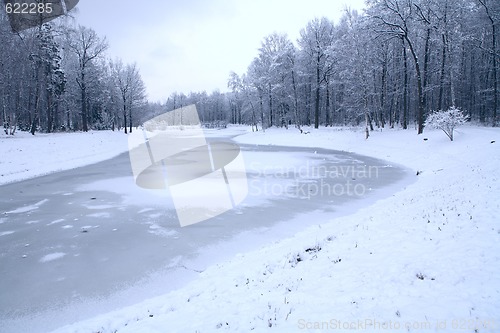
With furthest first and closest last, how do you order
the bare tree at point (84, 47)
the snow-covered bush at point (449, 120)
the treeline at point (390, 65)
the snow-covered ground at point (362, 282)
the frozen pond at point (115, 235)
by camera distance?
the bare tree at point (84, 47)
the treeline at point (390, 65)
the snow-covered bush at point (449, 120)
the frozen pond at point (115, 235)
the snow-covered ground at point (362, 282)

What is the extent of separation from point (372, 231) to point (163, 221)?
6.71m

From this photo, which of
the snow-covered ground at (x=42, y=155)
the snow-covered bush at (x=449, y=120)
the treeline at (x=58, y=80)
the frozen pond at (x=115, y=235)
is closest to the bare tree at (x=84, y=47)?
the treeline at (x=58, y=80)

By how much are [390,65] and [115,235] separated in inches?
1730

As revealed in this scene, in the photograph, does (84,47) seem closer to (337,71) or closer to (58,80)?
(58,80)

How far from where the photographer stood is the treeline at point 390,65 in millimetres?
28156

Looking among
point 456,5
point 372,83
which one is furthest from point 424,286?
point 372,83

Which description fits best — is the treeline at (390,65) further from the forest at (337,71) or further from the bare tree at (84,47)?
the bare tree at (84,47)

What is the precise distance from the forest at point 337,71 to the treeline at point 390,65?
17 centimetres

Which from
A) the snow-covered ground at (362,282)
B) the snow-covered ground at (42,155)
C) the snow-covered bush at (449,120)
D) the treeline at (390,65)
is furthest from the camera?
the treeline at (390,65)

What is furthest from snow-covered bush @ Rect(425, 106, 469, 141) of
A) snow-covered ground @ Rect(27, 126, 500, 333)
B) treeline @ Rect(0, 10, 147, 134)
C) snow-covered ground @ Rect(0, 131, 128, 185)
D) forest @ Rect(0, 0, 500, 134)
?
treeline @ Rect(0, 10, 147, 134)

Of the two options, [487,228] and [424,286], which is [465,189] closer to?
[487,228]

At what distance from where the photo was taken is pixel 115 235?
8992 mm

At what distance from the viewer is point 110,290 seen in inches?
242

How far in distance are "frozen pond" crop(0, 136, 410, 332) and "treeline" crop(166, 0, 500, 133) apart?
61.3ft
